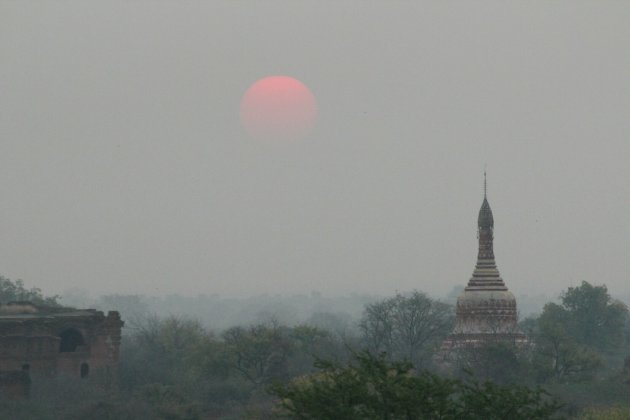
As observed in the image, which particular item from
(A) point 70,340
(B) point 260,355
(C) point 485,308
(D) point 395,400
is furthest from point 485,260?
(D) point 395,400

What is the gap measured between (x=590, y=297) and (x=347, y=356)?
3116 cm

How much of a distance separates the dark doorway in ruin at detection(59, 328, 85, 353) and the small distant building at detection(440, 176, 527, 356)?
21163 millimetres

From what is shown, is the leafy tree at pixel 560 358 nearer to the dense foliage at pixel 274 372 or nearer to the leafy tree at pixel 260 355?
the dense foliage at pixel 274 372

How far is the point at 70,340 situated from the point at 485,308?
2474 centimetres

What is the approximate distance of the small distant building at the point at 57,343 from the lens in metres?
63.3

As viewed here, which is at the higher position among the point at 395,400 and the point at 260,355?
the point at 260,355

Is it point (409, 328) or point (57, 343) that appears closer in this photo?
point (57, 343)

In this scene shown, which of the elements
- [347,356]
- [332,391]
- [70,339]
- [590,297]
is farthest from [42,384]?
[590,297]

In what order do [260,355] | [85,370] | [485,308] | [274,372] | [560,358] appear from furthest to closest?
[485,308] < [560,358] < [260,355] < [274,372] < [85,370]

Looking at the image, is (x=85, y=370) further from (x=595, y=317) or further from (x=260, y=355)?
(x=595, y=317)

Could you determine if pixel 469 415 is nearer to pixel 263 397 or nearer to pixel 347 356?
pixel 263 397

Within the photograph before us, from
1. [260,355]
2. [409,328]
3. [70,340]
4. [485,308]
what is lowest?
[260,355]

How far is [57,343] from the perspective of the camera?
6462 centimetres

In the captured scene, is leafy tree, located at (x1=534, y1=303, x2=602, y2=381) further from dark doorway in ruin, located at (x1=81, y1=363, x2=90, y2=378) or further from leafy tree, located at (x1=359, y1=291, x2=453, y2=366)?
dark doorway in ruin, located at (x1=81, y1=363, x2=90, y2=378)
